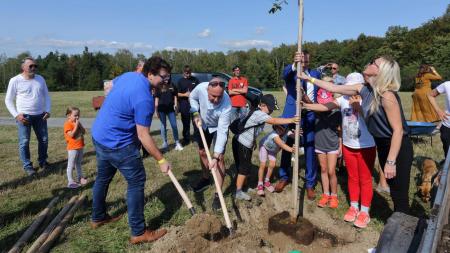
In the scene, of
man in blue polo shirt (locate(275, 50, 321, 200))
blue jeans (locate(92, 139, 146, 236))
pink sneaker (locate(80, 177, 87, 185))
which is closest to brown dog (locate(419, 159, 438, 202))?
man in blue polo shirt (locate(275, 50, 321, 200))

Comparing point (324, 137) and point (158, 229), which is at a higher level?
point (324, 137)

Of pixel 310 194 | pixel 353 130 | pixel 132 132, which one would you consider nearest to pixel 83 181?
pixel 132 132

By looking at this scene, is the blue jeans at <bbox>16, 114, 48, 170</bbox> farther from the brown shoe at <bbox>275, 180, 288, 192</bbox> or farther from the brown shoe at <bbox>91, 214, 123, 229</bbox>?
the brown shoe at <bbox>275, 180, 288, 192</bbox>

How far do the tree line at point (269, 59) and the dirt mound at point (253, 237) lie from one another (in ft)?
157

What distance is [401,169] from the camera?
352 centimetres

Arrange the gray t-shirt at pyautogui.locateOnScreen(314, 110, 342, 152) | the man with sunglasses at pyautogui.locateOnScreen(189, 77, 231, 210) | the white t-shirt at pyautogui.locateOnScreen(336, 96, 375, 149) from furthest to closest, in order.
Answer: the gray t-shirt at pyautogui.locateOnScreen(314, 110, 342, 152) → the man with sunglasses at pyautogui.locateOnScreen(189, 77, 231, 210) → the white t-shirt at pyautogui.locateOnScreen(336, 96, 375, 149)

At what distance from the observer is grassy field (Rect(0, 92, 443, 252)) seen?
390 centimetres

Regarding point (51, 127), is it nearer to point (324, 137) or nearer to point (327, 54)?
point (324, 137)

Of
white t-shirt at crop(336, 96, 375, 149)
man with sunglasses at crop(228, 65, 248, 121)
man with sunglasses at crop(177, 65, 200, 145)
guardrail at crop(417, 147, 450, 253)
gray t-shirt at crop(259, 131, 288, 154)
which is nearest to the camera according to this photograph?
guardrail at crop(417, 147, 450, 253)

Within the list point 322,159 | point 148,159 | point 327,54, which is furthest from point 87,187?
point 327,54

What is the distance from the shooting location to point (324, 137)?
184 inches

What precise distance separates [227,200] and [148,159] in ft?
9.11

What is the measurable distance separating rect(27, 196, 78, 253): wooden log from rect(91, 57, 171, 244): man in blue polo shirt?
744 millimetres

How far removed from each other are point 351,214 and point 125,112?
3031 mm
